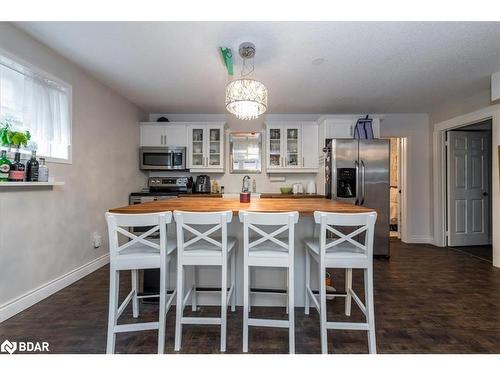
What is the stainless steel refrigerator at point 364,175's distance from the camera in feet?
12.5

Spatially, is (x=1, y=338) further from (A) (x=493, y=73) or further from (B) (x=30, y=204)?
(A) (x=493, y=73)

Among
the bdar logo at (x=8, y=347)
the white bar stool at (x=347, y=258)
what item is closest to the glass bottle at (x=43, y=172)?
the bdar logo at (x=8, y=347)

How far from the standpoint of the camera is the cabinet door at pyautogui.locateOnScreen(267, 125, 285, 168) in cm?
450

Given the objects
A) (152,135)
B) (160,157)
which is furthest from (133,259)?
(152,135)

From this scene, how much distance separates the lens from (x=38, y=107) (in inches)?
94.3

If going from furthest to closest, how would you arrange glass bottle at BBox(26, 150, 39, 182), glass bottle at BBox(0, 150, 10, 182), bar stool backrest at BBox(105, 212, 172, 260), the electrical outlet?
1. the electrical outlet
2. glass bottle at BBox(26, 150, 39, 182)
3. glass bottle at BBox(0, 150, 10, 182)
4. bar stool backrest at BBox(105, 212, 172, 260)

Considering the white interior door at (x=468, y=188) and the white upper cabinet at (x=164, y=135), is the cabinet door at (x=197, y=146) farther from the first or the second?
the white interior door at (x=468, y=188)

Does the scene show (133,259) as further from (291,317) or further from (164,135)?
(164,135)

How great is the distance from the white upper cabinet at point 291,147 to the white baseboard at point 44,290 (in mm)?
3043

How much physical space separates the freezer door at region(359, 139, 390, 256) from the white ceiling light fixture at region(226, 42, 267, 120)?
2265mm

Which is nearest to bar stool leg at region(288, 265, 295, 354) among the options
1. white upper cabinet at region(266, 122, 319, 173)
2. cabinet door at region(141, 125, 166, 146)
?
white upper cabinet at region(266, 122, 319, 173)

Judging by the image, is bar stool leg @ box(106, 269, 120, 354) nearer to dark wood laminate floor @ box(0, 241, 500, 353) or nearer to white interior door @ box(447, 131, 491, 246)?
dark wood laminate floor @ box(0, 241, 500, 353)

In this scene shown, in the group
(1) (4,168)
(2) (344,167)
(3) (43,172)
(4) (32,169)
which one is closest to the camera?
(1) (4,168)

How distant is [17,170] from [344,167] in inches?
149
